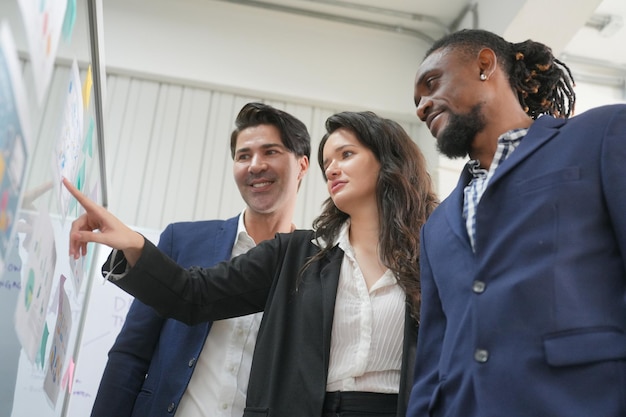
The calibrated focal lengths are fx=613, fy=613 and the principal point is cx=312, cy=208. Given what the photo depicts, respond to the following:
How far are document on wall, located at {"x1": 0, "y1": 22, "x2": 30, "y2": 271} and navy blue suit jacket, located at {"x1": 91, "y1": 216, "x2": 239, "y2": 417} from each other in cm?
84

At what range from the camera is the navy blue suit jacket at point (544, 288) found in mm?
836

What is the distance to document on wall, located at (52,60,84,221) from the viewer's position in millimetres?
979

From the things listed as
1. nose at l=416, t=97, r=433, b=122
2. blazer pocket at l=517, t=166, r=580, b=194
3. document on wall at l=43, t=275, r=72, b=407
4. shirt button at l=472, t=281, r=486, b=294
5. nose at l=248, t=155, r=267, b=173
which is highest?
nose at l=248, t=155, r=267, b=173

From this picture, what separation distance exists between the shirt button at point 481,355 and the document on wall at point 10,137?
25.7 inches

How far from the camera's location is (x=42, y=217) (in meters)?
0.90

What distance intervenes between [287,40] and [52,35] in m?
3.24

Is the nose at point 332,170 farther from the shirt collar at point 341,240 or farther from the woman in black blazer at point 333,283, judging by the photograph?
the shirt collar at point 341,240

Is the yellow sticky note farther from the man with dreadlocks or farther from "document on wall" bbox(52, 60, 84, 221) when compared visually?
the man with dreadlocks

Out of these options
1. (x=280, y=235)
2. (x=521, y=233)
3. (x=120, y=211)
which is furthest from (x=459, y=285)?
(x=120, y=211)

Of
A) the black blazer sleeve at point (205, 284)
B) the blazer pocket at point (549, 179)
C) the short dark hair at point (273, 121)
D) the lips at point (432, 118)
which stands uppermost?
the short dark hair at point (273, 121)

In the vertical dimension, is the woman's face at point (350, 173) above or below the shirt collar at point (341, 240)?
above

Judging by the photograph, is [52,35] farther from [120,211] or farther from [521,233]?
[120,211]

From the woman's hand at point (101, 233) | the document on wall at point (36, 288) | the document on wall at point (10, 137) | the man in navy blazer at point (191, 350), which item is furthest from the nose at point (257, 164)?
the document on wall at point (10, 137)

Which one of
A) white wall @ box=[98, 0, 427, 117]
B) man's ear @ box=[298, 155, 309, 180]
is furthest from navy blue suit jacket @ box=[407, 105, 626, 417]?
white wall @ box=[98, 0, 427, 117]
